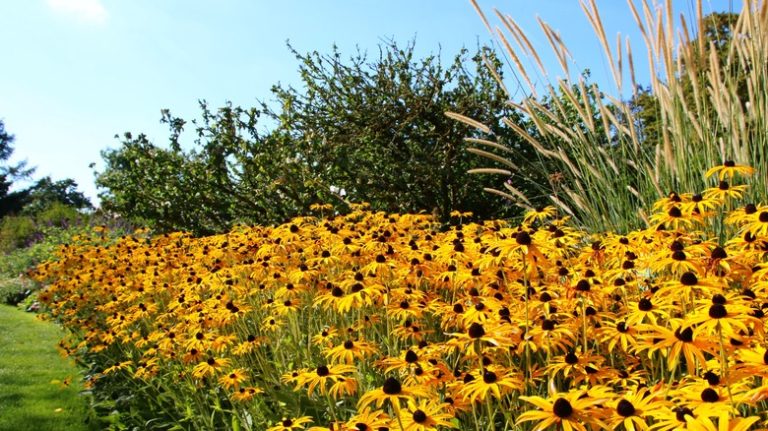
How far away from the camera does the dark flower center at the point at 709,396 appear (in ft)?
4.54

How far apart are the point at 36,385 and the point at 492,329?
532 cm

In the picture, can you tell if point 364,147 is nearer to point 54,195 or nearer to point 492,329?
point 492,329

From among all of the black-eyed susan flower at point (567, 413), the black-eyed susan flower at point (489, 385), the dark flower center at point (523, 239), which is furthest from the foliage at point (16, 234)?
the black-eyed susan flower at point (567, 413)

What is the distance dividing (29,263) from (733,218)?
15.4 metres

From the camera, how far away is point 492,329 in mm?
1858

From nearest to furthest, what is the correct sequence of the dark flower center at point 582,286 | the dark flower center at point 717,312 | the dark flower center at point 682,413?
the dark flower center at point 682,413 < the dark flower center at point 717,312 < the dark flower center at point 582,286

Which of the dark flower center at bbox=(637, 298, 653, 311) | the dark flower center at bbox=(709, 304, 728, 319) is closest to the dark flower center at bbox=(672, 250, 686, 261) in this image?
the dark flower center at bbox=(637, 298, 653, 311)

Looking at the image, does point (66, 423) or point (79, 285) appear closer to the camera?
point (66, 423)

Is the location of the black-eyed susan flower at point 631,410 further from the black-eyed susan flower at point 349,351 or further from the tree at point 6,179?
the tree at point 6,179

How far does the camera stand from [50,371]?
6281 millimetres

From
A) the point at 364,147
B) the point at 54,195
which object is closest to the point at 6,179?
the point at 54,195

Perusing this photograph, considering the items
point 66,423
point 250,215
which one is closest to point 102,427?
point 66,423

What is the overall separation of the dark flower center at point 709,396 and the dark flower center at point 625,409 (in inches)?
5.9

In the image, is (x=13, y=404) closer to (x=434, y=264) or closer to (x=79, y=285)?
(x=79, y=285)
